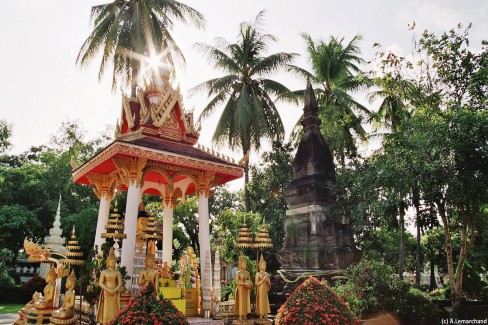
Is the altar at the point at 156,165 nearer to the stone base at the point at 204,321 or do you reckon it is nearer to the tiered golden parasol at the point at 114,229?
the tiered golden parasol at the point at 114,229

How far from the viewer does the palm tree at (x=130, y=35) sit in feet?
64.8

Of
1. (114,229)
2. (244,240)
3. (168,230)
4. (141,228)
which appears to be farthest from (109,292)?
(168,230)

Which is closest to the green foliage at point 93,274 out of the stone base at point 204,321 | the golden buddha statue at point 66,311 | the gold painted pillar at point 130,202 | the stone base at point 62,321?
the golden buddha statue at point 66,311

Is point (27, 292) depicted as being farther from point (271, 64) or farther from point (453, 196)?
point (453, 196)

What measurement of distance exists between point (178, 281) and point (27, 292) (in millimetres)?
14132

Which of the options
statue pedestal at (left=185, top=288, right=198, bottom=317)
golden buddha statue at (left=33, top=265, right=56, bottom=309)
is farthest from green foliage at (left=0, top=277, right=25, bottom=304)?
statue pedestal at (left=185, top=288, right=198, bottom=317)

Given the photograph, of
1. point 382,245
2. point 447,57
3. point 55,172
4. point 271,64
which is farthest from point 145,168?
point 382,245

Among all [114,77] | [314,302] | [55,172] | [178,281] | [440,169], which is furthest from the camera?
[55,172]

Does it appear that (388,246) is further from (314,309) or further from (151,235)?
(314,309)

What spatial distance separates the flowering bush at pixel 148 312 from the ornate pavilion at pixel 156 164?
12.4ft

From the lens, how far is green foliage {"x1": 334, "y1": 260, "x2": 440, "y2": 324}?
9.68m

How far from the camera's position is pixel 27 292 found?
71.3 feet

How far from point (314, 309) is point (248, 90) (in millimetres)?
18796

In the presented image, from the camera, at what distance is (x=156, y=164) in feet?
38.5
